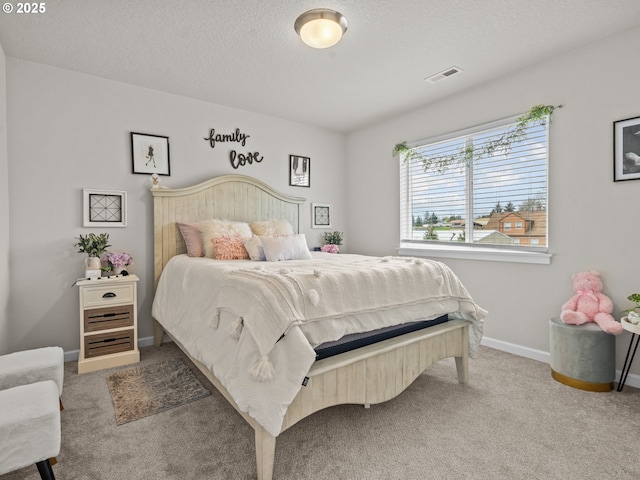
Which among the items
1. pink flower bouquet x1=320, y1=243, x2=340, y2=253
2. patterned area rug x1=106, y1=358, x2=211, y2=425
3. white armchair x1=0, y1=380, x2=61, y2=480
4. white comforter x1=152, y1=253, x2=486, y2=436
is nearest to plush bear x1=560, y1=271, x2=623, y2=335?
white comforter x1=152, y1=253, x2=486, y2=436

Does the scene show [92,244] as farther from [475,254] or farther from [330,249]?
[475,254]

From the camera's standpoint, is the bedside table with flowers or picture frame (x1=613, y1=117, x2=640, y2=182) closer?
picture frame (x1=613, y1=117, x2=640, y2=182)

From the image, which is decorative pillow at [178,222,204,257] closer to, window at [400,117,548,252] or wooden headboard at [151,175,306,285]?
wooden headboard at [151,175,306,285]

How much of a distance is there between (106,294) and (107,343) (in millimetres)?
401

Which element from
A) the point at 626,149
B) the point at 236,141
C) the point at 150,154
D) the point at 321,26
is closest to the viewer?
the point at 321,26

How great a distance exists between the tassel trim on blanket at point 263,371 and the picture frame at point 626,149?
2.77 m

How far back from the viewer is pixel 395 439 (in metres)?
1.75

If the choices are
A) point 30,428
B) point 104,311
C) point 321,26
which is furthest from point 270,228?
point 30,428

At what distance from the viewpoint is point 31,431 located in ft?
4.01

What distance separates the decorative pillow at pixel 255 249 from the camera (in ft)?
9.73

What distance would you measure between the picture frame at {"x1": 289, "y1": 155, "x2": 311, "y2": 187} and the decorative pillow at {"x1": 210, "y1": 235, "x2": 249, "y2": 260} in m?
1.50

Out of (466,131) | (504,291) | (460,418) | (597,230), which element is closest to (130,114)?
(466,131)

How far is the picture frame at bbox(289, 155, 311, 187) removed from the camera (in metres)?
4.32

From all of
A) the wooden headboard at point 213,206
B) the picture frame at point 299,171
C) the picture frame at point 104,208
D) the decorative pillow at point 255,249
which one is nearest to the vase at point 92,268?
the picture frame at point 104,208
